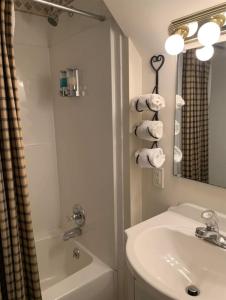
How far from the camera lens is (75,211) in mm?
1919

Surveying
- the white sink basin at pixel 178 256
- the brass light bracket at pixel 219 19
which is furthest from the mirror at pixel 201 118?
the white sink basin at pixel 178 256

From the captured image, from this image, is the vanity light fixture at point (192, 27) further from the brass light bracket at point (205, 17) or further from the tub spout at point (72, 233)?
the tub spout at point (72, 233)

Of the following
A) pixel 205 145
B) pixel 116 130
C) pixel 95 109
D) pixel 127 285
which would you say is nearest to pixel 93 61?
pixel 95 109

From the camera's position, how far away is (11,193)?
1.12m

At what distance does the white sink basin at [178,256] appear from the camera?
0.99m

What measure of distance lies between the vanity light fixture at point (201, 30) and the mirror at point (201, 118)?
2.5 inches

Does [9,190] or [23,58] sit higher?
[23,58]

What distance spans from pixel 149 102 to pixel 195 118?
25 cm

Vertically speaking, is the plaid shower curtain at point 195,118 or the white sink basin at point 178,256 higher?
the plaid shower curtain at point 195,118

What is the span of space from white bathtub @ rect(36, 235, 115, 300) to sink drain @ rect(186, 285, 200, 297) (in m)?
0.67

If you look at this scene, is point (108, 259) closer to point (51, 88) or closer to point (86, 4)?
point (51, 88)

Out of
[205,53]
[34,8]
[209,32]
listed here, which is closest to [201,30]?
[209,32]

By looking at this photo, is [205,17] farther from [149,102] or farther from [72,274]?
[72,274]

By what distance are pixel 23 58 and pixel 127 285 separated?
71.3 inches
